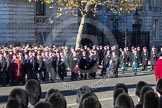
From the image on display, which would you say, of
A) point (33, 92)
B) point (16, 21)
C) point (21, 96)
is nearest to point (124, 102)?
point (21, 96)

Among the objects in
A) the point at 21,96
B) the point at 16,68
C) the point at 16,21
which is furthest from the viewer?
the point at 16,21

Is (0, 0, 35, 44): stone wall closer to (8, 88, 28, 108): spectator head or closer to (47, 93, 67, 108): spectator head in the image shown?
(8, 88, 28, 108): spectator head

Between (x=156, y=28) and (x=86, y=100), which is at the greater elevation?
(x=156, y=28)

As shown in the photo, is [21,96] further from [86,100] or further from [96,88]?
[96,88]

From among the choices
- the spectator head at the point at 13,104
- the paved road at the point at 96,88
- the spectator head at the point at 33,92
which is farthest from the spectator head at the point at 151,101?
the paved road at the point at 96,88

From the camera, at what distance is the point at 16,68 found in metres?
23.7

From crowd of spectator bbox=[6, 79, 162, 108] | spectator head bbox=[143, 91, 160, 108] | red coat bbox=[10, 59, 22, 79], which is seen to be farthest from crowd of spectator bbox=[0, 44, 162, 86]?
spectator head bbox=[143, 91, 160, 108]

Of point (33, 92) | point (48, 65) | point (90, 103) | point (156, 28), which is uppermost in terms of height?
point (156, 28)

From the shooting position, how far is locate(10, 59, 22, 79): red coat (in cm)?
2355

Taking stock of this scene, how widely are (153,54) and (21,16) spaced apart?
42.5 ft

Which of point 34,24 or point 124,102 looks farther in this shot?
point 34,24

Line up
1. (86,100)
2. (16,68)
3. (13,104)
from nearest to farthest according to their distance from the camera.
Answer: (86,100) → (13,104) → (16,68)

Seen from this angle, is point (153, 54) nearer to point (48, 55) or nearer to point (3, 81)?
point (48, 55)

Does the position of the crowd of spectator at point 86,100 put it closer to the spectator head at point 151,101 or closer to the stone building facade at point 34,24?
the spectator head at point 151,101
